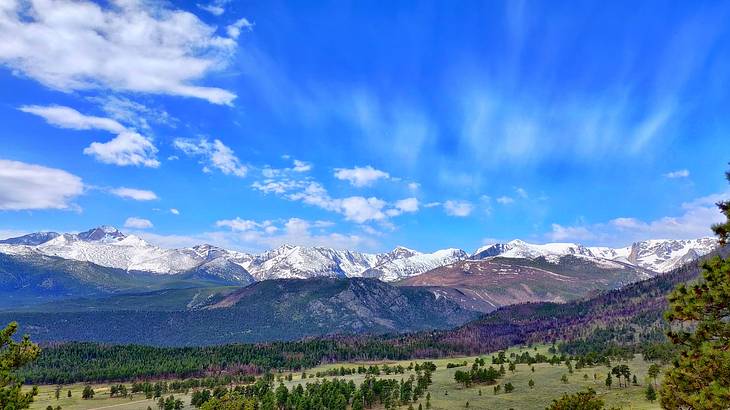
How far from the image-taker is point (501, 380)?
19688cm

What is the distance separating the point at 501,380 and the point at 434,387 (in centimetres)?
2639

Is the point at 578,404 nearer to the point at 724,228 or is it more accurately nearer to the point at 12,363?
the point at 724,228

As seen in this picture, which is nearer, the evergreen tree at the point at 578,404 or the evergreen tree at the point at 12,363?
the evergreen tree at the point at 12,363

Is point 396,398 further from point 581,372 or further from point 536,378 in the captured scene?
point 581,372

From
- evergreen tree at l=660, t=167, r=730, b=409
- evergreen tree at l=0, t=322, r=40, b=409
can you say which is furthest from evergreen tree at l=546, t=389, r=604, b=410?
evergreen tree at l=0, t=322, r=40, b=409

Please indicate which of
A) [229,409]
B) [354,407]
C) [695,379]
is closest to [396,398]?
[354,407]

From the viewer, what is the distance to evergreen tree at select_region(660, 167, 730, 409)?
2666 centimetres

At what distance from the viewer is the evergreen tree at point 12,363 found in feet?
144

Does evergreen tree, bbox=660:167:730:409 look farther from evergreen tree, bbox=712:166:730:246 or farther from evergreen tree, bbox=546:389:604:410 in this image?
evergreen tree, bbox=546:389:604:410

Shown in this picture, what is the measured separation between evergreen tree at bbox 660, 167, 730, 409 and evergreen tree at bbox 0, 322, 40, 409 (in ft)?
165

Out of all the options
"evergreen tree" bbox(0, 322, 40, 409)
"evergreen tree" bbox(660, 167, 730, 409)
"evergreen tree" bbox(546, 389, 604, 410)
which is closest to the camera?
"evergreen tree" bbox(660, 167, 730, 409)

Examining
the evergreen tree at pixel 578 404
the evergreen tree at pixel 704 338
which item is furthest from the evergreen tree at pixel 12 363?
the evergreen tree at pixel 578 404

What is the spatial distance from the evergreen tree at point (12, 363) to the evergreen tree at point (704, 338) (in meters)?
50.3

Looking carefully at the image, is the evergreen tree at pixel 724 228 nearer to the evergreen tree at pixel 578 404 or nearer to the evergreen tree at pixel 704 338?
the evergreen tree at pixel 704 338
